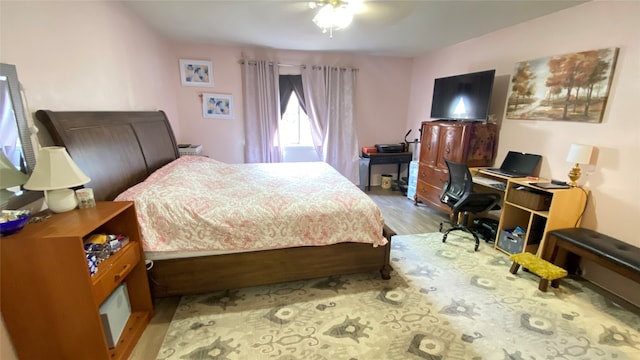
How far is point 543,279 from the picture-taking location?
223cm

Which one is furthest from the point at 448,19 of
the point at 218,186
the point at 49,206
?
the point at 49,206

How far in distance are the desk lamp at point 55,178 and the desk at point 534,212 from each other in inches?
136

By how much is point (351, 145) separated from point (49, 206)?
4.26m

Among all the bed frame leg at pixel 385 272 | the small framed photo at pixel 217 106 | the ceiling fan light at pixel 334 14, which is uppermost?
the ceiling fan light at pixel 334 14

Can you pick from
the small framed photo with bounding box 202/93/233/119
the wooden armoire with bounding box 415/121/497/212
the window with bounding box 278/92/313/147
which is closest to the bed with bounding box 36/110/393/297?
the wooden armoire with bounding box 415/121/497/212

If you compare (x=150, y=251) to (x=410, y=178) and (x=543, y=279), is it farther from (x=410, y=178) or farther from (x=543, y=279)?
(x=410, y=178)

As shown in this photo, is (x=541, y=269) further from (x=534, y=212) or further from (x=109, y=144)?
(x=109, y=144)

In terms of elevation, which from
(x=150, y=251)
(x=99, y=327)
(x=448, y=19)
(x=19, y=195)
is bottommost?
(x=99, y=327)

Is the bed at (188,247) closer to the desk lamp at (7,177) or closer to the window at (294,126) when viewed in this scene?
the desk lamp at (7,177)

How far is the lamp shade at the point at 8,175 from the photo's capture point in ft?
4.25

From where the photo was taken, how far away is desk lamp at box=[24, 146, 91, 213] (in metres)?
1.36

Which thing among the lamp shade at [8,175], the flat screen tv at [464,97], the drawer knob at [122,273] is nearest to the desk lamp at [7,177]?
the lamp shade at [8,175]

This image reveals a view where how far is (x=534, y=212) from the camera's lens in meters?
2.56

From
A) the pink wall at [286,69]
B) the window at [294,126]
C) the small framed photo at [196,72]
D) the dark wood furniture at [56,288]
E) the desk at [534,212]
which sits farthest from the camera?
the window at [294,126]
